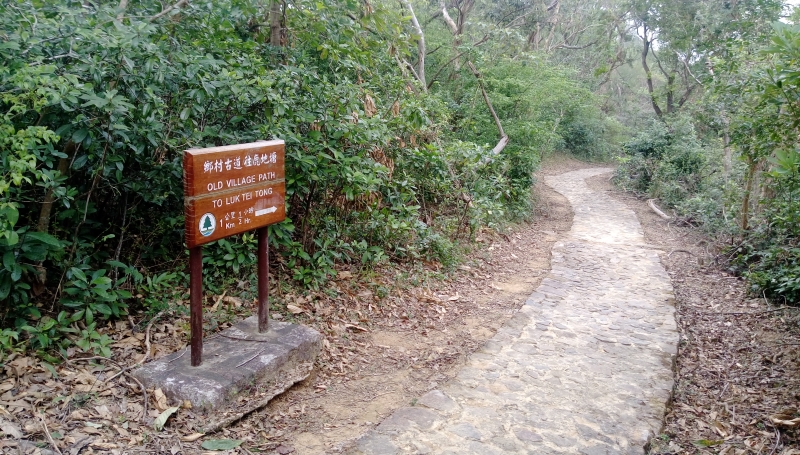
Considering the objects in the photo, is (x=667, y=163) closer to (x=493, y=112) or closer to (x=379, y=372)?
(x=493, y=112)

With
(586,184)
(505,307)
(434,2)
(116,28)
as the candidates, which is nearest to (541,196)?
(586,184)

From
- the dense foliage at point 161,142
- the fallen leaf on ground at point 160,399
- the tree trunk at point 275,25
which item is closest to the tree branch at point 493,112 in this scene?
the dense foliage at point 161,142

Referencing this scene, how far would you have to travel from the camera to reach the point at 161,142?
425 centimetres

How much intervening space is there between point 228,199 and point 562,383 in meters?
3.08

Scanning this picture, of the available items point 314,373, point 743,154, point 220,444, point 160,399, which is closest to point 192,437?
point 220,444

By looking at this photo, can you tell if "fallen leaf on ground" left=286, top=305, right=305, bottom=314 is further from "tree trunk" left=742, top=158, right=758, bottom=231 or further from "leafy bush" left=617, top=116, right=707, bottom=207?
"leafy bush" left=617, top=116, right=707, bottom=207

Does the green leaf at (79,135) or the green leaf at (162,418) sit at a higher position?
the green leaf at (79,135)

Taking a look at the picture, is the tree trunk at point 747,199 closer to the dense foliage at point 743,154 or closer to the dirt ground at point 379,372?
the dense foliage at point 743,154

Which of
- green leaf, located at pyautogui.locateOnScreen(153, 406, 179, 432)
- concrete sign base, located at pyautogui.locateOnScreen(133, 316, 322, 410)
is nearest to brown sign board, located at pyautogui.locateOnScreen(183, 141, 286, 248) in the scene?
concrete sign base, located at pyautogui.locateOnScreen(133, 316, 322, 410)

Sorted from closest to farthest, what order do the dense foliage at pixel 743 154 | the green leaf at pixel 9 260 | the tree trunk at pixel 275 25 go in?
the green leaf at pixel 9 260, the dense foliage at pixel 743 154, the tree trunk at pixel 275 25

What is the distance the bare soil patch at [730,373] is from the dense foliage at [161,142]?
130 inches

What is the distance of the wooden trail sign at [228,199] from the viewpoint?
11.5 feet

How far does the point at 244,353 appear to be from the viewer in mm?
4047

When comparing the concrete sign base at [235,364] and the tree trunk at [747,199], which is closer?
the concrete sign base at [235,364]
